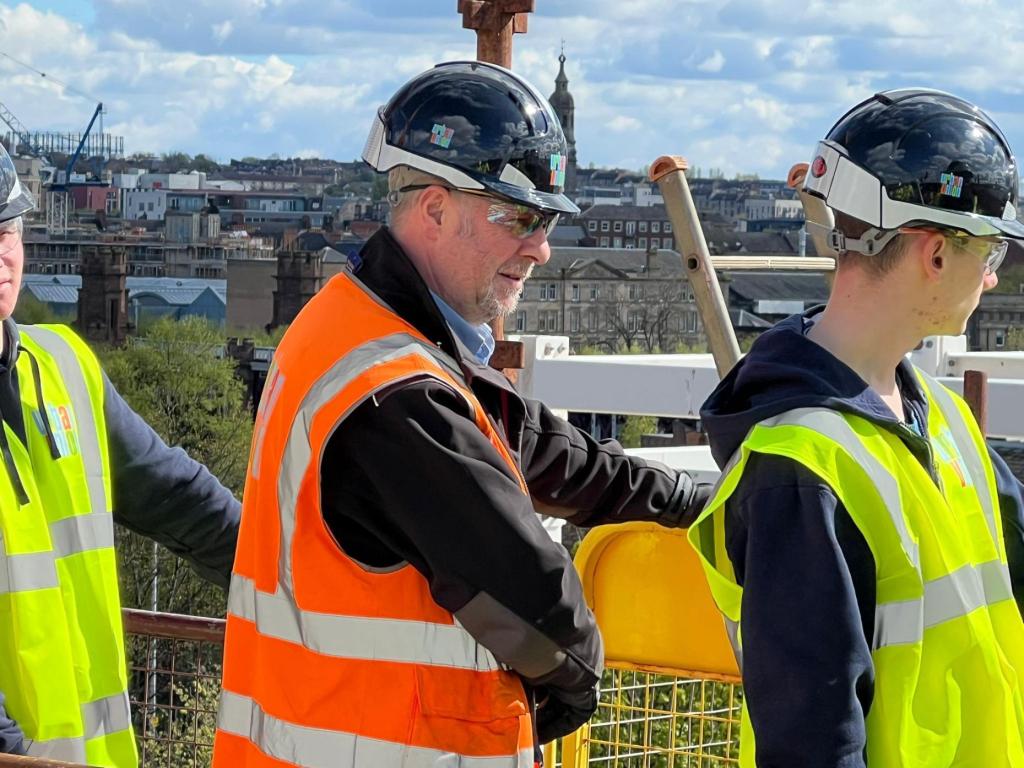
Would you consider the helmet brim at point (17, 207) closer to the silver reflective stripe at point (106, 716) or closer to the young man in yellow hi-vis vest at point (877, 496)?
the silver reflective stripe at point (106, 716)

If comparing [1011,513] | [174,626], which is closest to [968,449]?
[1011,513]

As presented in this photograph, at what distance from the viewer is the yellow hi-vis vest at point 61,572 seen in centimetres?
355

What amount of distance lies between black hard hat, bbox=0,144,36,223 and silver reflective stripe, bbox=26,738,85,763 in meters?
1.04

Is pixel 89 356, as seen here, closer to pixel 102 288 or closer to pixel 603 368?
pixel 603 368

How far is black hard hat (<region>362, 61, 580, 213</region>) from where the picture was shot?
3166 millimetres

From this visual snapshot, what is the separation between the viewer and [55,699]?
3.59 m

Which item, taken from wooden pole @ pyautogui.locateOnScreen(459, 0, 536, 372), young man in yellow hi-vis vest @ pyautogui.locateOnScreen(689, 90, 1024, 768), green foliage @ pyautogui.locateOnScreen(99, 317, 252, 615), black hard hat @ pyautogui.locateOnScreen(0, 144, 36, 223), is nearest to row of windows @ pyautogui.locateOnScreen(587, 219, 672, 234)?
green foliage @ pyautogui.locateOnScreen(99, 317, 252, 615)

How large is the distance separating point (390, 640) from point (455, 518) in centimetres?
23

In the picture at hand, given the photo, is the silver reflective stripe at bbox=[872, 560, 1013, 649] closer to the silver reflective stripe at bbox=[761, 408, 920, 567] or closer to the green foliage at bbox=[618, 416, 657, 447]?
the silver reflective stripe at bbox=[761, 408, 920, 567]

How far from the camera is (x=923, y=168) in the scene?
2801 mm

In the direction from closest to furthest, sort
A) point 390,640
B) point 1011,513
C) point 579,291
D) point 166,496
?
point 390,640, point 1011,513, point 166,496, point 579,291

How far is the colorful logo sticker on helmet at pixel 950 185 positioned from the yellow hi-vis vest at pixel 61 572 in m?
1.85

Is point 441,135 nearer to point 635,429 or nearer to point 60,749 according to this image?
point 60,749

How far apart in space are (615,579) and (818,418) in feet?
3.76
